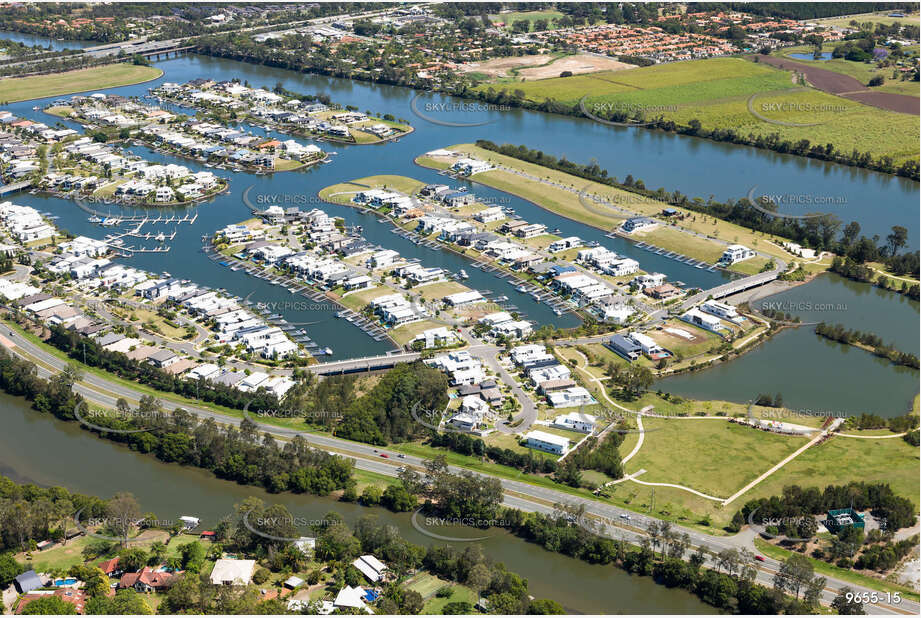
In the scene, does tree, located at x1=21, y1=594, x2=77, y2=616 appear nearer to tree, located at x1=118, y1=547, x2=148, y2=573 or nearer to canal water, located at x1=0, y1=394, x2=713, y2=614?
tree, located at x1=118, y1=547, x2=148, y2=573

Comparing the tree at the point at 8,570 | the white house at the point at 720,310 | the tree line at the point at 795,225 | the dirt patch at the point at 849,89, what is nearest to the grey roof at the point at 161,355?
the tree at the point at 8,570

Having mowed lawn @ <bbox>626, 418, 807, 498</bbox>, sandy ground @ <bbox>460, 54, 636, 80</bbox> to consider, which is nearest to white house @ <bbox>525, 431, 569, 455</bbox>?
mowed lawn @ <bbox>626, 418, 807, 498</bbox>

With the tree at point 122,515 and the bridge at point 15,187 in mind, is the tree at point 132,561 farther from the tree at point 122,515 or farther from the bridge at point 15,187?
the bridge at point 15,187

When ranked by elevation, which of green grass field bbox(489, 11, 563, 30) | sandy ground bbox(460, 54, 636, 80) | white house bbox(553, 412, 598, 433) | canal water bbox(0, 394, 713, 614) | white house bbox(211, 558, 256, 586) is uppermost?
green grass field bbox(489, 11, 563, 30)

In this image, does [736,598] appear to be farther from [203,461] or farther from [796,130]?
[796,130]

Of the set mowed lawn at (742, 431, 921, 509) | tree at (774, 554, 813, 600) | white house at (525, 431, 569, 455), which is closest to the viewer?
tree at (774, 554, 813, 600)
